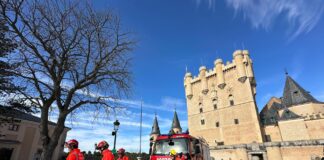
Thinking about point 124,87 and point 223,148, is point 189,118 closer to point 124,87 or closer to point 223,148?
point 223,148

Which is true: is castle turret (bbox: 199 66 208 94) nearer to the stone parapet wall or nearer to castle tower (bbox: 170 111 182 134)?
the stone parapet wall

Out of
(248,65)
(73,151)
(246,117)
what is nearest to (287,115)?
(246,117)

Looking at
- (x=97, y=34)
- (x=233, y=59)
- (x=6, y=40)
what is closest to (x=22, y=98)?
(x=6, y=40)

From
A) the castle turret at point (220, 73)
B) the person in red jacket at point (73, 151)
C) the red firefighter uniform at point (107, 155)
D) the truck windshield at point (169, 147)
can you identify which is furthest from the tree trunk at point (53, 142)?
the castle turret at point (220, 73)

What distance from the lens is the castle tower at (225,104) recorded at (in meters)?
41.6

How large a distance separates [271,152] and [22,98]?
3563 cm

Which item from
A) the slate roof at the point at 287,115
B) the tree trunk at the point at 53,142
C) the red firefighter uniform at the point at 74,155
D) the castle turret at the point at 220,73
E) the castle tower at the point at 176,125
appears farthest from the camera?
the castle tower at the point at 176,125

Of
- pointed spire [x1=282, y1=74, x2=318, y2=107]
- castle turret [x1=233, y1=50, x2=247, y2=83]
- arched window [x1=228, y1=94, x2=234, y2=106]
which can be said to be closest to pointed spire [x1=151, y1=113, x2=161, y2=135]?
arched window [x1=228, y1=94, x2=234, y2=106]

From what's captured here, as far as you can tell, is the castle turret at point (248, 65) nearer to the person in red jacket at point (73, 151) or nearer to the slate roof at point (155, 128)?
the slate roof at point (155, 128)

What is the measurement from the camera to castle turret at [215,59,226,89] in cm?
4756

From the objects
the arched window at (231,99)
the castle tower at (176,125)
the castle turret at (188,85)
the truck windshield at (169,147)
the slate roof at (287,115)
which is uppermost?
the castle turret at (188,85)

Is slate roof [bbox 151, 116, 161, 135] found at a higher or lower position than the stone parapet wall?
higher

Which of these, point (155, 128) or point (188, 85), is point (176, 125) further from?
point (188, 85)

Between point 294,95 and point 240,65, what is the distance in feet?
40.0
